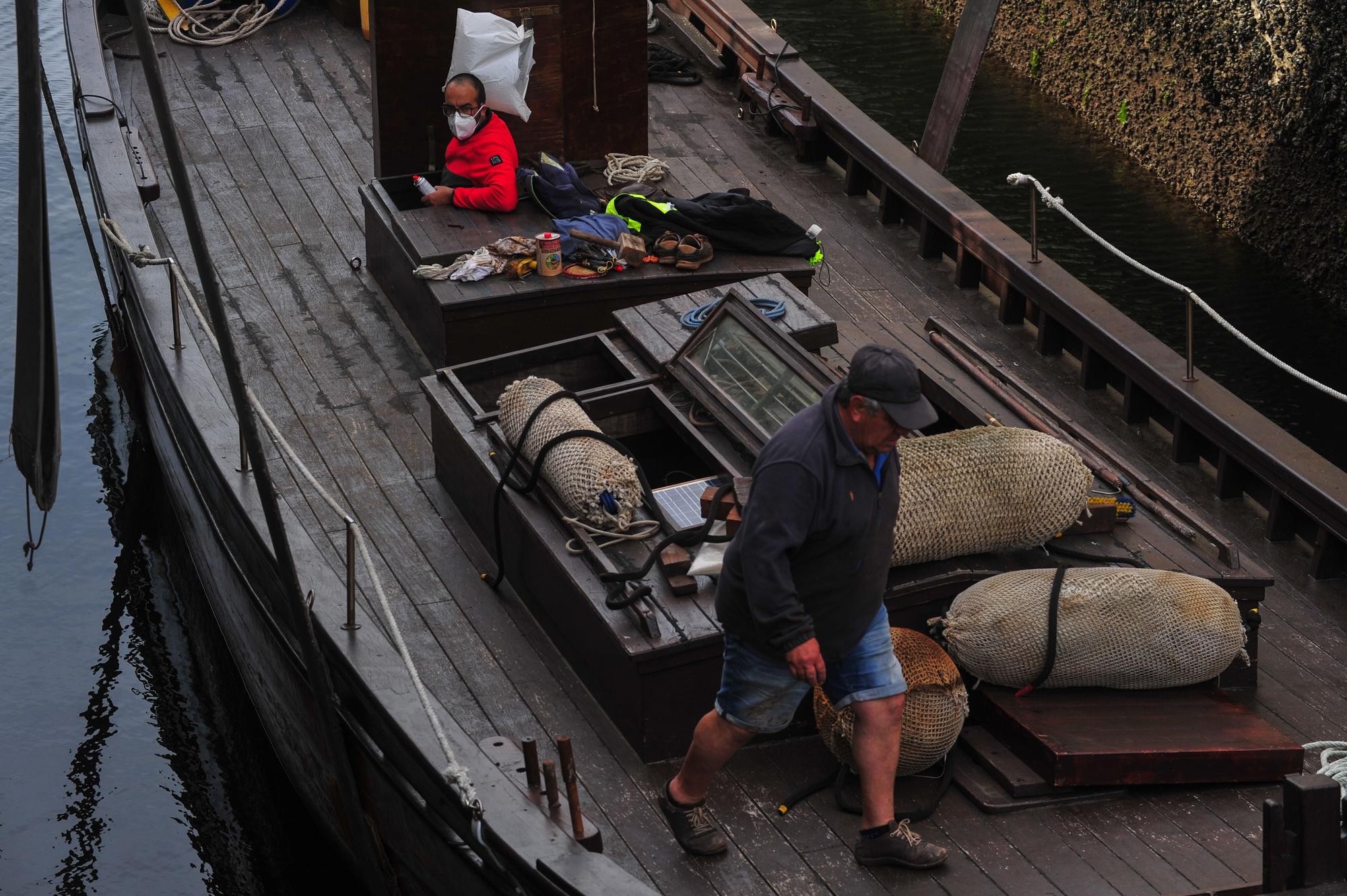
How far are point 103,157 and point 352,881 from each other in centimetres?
377

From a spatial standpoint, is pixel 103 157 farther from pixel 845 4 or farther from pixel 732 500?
pixel 845 4

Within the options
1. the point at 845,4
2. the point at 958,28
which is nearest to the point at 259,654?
the point at 958,28

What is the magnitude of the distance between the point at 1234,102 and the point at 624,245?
7.77 metres

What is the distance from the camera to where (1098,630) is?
460cm

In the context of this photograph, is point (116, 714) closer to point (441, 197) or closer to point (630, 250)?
point (441, 197)

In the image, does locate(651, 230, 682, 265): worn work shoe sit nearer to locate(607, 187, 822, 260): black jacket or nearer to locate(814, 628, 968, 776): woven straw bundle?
locate(607, 187, 822, 260): black jacket

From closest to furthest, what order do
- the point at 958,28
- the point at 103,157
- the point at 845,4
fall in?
the point at 103,157, the point at 958,28, the point at 845,4

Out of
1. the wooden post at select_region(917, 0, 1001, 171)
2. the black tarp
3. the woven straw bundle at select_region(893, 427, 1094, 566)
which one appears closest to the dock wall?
the wooden post at select_region(917, 0, 1001, 171)

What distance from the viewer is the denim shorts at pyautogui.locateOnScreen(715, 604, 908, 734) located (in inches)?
161

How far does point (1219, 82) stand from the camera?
12711mm

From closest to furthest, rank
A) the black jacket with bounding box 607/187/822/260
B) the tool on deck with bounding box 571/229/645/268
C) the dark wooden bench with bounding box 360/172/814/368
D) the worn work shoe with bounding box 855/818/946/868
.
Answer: the worn work shoe with bounding box 855/818/946/868 < the dark wooden bench with bounding box 360/172/814/368 < the tool on deck with bounding box 571/229/645/268 < the black jacket with bounding box 607/187/822/260

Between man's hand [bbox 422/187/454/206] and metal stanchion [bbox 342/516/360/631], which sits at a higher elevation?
man's hand [bbox 422/187/454/206]

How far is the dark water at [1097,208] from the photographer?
34.9ft

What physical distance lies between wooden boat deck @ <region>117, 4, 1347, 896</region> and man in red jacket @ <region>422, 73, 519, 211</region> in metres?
0.67
